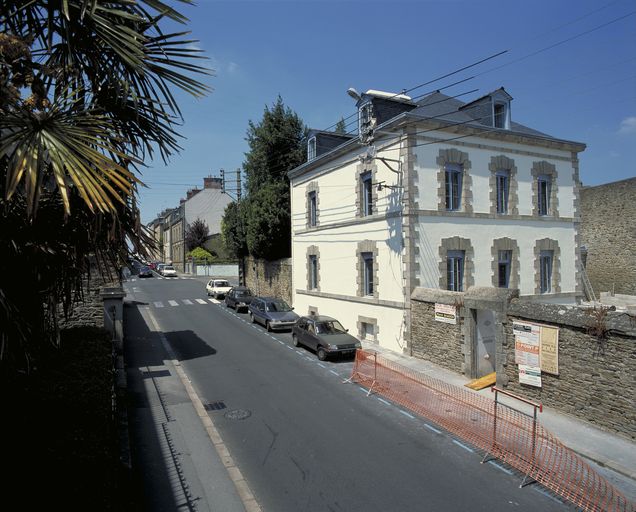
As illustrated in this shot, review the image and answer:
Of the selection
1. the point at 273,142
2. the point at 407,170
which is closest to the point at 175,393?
the point at 407,170

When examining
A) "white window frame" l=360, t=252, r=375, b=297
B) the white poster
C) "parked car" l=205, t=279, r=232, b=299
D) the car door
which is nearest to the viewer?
the white poster

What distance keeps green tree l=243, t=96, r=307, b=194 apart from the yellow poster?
23920mm

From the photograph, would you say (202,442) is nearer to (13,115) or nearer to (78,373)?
(78,373)

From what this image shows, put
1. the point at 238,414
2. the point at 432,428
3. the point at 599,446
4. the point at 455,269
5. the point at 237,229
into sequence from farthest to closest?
the point at 237,229, the point at 455,269, the point at 238,414, the point at 432,428, the point at 599,446

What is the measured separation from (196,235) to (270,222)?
37.4 metres

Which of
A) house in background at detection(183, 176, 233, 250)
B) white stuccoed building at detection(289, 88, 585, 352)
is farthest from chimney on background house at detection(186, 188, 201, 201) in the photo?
white stuccoed building at detection(289, 88, 585, 352)

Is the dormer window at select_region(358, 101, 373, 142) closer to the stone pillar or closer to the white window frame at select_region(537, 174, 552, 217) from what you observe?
the white window frame at select_region(537, 174, 552, 217)

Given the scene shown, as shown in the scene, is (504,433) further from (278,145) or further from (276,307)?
(278,145)

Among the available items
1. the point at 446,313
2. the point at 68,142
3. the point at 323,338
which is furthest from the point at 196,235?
the point at 68,142

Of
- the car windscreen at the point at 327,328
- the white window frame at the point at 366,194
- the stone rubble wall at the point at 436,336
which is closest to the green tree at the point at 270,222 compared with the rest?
Result: the white window frame at the point at 366,194

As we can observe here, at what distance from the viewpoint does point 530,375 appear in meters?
12.3

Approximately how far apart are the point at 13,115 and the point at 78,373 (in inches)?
254

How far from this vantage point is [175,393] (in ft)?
42.8

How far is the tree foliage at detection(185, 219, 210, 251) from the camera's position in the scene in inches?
2549
